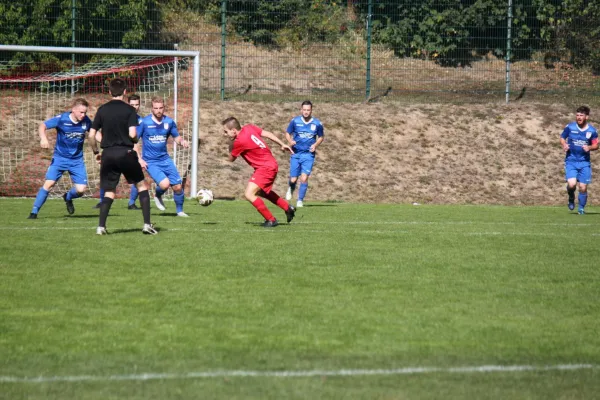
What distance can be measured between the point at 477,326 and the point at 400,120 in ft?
67.2

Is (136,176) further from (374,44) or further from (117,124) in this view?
(374,44)

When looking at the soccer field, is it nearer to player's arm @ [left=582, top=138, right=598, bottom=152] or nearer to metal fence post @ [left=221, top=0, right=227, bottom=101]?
player's arm @ [left=582, top=138, right=598, bottom=152]

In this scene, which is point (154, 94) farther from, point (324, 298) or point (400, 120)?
point (324, 298)

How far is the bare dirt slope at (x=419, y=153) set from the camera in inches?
910

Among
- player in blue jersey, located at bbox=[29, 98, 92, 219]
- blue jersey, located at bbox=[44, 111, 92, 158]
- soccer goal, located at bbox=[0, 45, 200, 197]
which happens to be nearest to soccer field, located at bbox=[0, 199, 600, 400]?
player in blue jersey, located at bbox=[29, 98, 92, 219]

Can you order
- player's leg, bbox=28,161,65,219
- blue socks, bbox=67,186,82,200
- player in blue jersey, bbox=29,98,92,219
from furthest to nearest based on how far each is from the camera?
blue socks, bbox=67,186,82,200 → player in blue jersey, bbox=29,98,92,219 → player's leg, bbox=28,161,65,219

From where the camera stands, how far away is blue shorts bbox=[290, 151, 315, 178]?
18.6 m

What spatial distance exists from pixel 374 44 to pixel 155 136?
13.2 m

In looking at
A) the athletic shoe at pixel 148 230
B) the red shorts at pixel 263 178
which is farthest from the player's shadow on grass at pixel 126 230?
the red shorts at pixel 263 178

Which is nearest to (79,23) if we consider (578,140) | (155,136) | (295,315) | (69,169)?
(155,136)

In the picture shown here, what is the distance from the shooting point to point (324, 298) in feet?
24.2

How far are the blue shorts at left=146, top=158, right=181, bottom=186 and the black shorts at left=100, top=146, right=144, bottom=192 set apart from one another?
13.4 feet

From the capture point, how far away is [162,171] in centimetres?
1582

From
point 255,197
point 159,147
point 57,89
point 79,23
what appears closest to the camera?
point 255,197
